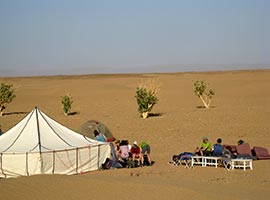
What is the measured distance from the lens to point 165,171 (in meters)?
17.4

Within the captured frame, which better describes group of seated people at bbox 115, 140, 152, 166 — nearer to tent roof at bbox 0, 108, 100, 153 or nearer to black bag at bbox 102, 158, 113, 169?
black bag at bbox 102, 158, 113, 169

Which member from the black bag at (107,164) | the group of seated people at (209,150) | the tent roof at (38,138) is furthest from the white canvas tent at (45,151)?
the group of seated people at (209,150)

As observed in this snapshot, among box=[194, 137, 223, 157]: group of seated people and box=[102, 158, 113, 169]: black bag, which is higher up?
box=[194, 137, 223, 157]: group of seated people

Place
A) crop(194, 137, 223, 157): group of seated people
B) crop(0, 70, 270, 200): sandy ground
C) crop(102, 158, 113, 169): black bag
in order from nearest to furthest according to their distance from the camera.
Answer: crop(0, 70, 270, 200): sandy ground
crop(102, 158, 113, 169): black bag
crop(194, 137, 223, 157): group of seated people


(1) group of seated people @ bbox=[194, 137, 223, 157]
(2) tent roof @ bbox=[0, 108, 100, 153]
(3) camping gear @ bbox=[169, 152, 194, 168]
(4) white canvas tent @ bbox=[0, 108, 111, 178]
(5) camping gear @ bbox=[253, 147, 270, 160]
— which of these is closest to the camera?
(4) white canvas tent @ bbox=[0, 108, 111, 178]

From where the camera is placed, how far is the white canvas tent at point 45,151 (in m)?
16.5

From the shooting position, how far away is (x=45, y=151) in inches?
648

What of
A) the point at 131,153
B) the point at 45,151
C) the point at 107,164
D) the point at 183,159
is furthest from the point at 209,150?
the point at 45,151

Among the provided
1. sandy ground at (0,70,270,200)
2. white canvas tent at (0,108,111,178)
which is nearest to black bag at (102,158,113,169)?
white canvas tent at (0,108,111,178)

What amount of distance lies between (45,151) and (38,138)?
82 centimetres

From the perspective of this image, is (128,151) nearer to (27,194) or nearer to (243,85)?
(27,194)

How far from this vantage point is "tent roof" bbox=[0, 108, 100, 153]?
16.9m

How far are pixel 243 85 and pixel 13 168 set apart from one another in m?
61.0

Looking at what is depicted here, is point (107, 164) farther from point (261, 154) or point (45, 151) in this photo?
point (261, 154)
